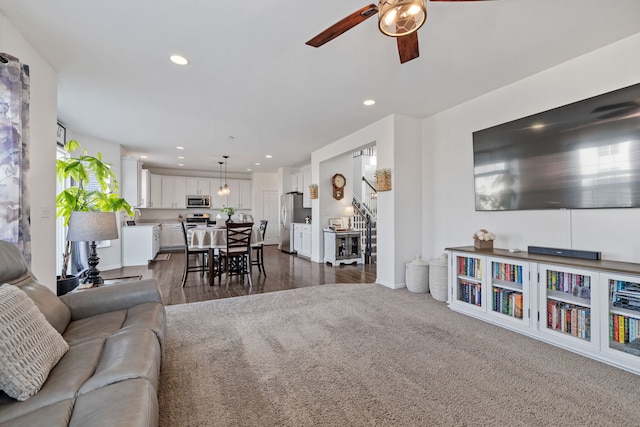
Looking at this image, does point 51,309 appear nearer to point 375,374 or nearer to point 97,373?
point 97,373

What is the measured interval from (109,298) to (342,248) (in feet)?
15.2

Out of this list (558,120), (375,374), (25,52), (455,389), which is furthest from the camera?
(558,120)

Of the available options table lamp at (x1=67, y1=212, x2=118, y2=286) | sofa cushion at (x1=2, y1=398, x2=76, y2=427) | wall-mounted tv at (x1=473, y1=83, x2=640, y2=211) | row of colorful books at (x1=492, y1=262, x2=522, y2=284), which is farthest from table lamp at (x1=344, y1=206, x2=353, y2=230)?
sofa cushion at (x1=2, y1=398, x2=76, y2=427)

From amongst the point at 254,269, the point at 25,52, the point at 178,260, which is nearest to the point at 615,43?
the point at 25,52

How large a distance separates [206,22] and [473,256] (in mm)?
3422

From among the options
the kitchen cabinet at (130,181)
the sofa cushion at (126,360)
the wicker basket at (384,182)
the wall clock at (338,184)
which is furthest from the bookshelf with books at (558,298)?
the kitchen cabinet at (130,181)

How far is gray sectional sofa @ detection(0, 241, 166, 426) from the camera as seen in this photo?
93cm

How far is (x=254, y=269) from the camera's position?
575 centimetres

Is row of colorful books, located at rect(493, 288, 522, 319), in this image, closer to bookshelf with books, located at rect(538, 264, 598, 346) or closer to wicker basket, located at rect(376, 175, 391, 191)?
bookshelf with books, located at rect(538, 264, 598, 346)

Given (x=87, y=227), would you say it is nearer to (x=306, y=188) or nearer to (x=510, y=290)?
(x=510, y=290)

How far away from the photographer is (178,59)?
2750 millimetres

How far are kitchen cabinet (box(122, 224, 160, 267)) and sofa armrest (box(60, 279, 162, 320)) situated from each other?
4.70m

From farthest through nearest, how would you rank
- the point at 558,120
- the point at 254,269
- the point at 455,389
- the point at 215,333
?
the point at 254,269
the point at 558,120
the point at 215,333
the point at 455,389

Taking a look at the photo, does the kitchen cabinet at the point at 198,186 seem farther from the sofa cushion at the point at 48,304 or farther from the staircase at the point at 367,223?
the sofa cushion at the point at 48,304
